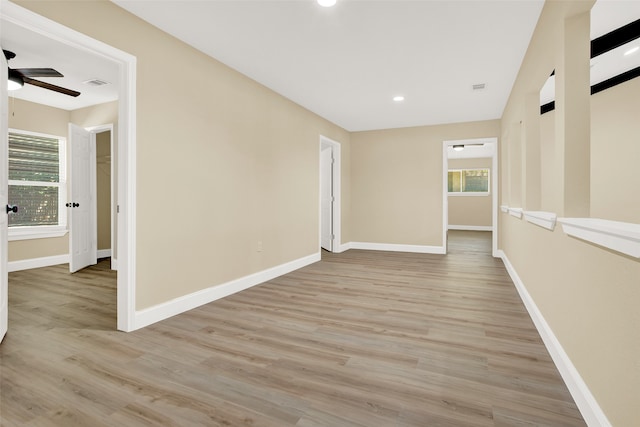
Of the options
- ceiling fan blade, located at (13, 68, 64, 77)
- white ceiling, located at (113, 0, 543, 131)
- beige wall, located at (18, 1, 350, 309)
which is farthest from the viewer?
ceiling fan blade, located at (13, 68, 64, 77)

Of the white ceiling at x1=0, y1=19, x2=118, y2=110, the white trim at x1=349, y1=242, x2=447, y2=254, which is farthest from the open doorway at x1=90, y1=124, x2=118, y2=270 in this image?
the white trim at x1=349, y1=242, x2=447, y2=254

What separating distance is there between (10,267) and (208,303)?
3.67m

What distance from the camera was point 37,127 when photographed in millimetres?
5168

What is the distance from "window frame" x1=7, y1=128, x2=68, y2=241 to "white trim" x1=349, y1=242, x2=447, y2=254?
18.0 ft

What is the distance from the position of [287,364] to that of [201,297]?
62.1 inches

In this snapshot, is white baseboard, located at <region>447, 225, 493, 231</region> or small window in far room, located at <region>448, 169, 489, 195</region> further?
small window in far room, located at <region>448, 169, 489, 195</region>

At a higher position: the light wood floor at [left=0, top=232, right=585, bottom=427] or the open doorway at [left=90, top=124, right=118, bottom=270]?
the open doorway at [left=90, top=124, right=118, bottom=270]

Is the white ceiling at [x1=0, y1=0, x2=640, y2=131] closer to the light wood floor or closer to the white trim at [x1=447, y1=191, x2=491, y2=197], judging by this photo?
the light wood floor

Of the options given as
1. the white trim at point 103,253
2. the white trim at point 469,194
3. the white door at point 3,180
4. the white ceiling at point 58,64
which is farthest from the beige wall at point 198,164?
the white trim at point 469,194

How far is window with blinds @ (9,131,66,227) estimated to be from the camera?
5039 millimetres

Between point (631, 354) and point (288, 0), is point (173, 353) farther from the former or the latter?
point (288, 0)

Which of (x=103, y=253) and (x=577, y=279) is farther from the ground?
(x=577, y=279)

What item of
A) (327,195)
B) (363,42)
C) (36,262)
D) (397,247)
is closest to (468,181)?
(397,247)

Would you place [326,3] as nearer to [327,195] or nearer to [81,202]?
[327,195]
